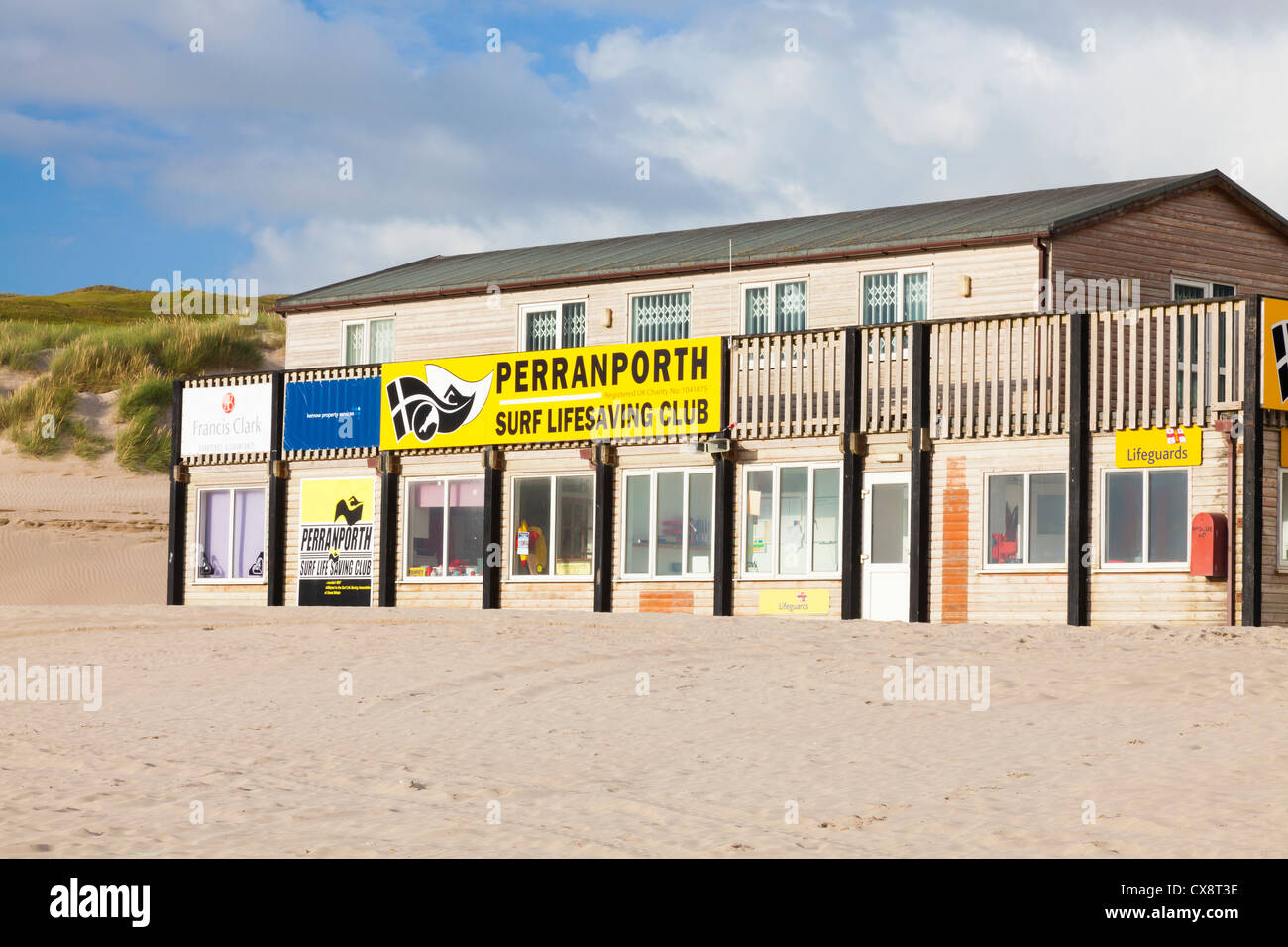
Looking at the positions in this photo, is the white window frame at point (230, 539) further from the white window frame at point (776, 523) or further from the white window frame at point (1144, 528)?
the white window frame at point (1144, 528)

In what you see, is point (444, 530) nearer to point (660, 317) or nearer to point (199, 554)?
point (660, 317)

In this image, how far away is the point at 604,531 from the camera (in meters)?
29.0

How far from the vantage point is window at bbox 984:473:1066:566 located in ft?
82.4

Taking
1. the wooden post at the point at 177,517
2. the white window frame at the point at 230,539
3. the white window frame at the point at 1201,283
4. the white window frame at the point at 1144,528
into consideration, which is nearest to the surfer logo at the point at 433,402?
the white window frame at the point at 230,539

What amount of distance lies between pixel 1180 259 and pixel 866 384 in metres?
5.99

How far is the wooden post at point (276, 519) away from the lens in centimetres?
3269

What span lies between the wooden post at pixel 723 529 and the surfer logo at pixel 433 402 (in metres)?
4.82

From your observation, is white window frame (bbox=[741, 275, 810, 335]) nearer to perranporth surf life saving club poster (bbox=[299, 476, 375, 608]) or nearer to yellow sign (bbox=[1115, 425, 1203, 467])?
yellow sign (bbox=[1115, 425, 1203, 467])

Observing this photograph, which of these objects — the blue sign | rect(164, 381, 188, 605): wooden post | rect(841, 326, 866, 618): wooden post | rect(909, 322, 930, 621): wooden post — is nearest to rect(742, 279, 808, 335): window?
rect(841, 326, 866, 618): wooden post

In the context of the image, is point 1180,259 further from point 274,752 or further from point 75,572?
point 75,572

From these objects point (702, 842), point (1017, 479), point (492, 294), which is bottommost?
point (702, 842)

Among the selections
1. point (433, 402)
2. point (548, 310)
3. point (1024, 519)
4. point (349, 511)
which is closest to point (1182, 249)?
point (1024, 519)
